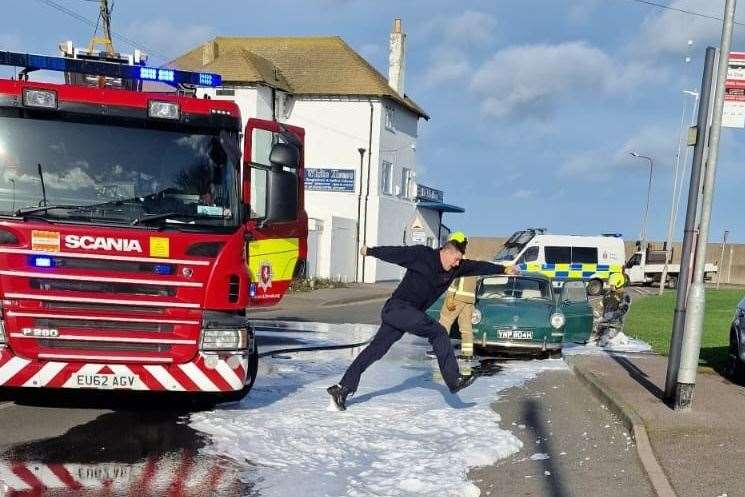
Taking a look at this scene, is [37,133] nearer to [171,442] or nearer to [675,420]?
[171,442]

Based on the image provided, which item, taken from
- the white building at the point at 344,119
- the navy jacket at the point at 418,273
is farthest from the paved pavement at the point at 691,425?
the white building at the point at 344,119

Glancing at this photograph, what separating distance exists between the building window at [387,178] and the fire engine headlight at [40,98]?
36.9m

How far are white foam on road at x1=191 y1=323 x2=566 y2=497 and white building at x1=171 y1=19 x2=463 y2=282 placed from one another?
29116mm

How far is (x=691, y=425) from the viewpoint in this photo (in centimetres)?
758

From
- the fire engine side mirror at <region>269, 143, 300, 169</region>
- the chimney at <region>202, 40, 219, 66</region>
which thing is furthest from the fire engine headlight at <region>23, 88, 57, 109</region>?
the chimney at <region>202, 40, 219, 66</region>

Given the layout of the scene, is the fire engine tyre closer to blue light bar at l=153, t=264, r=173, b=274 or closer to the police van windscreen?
blue light bar at l=153, t=264, r=173, b=274

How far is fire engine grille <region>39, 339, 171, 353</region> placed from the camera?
6.95 metres

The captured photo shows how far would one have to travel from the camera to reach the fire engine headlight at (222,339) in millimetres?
7203

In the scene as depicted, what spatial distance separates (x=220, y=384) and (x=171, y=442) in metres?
0.68

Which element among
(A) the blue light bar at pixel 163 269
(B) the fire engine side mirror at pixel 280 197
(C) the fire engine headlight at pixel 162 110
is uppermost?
(C) the fire engine headlight at pixel 162 110

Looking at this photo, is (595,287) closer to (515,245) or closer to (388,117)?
(515,245)

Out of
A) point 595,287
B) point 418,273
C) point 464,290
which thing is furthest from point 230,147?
point 595,287

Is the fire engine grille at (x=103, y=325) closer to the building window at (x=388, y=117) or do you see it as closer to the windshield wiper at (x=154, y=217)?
the windshield wiper at (x=154, y=217)

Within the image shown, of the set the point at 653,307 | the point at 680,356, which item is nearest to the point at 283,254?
the point at 680,356
